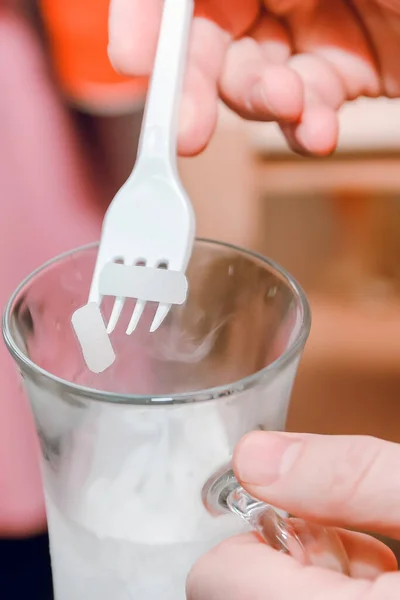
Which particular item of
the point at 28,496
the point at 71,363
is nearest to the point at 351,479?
the point at 71,363

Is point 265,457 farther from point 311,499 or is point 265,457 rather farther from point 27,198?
point 27,198

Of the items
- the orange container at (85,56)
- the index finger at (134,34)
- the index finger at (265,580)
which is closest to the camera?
the index finger at (265,580)

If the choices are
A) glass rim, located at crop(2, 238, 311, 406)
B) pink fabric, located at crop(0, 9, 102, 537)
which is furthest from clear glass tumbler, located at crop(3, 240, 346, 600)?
pink fabric, located at crop(0, 9, 102, 537)

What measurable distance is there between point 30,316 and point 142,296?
5 centimetres

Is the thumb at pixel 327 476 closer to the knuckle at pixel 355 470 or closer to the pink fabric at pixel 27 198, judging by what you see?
the knuckle at pixel 355 470

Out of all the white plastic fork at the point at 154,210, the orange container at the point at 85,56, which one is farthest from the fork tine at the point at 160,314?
the orange container at the point at 85,56

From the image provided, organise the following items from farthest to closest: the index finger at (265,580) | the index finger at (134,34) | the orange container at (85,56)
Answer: the orange container at (85,56)
the index finger at (134,34)
the index finger at (265,580)

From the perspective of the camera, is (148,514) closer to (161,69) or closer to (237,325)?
(237,325)

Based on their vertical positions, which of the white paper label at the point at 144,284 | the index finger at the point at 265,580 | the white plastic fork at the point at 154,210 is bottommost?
the index finger at the point at 265,580

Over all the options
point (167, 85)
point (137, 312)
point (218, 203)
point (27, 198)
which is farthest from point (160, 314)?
point (218, 203)

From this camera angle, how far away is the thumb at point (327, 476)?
231mm

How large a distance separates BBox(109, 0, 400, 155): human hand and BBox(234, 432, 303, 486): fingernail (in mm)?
157

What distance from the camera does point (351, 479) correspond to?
9.1 inches

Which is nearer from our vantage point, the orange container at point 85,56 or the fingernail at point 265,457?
the fingernail at point 265,457
